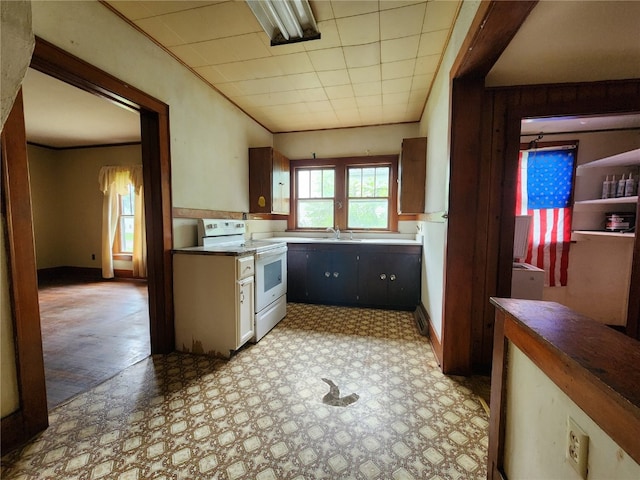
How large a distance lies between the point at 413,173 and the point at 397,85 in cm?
97

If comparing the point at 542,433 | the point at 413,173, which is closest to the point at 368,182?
the point at 413,173

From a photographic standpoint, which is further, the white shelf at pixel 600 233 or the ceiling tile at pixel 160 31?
the white shelf at pixel 600 233

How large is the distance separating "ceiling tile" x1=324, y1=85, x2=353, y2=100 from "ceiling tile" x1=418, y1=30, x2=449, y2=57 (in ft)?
2.74

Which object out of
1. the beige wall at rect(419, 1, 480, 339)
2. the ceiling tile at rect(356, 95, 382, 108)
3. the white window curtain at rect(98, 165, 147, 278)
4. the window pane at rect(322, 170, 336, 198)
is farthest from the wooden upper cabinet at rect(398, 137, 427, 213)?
the white window curtain at rect(98, 165, 147, 278)

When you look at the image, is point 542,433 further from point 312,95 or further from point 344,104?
point 344,104

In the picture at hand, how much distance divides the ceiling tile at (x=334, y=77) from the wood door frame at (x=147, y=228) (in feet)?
4.86

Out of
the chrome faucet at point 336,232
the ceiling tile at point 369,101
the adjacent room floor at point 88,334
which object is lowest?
the adjacent room floor at point 88,334

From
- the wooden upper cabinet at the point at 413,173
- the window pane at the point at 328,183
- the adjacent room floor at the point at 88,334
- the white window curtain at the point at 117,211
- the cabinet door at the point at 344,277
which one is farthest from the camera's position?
the white window curtain at the point at 117,211

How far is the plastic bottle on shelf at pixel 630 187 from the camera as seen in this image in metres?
2.63

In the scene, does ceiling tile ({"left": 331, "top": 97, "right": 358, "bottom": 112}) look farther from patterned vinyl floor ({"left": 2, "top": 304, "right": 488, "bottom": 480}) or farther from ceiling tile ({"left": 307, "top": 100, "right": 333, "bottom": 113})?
patterned vinyl floor ({"left": 2, "top": 304, "right": 488, "bottom": 480})

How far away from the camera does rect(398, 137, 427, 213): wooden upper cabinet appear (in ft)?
10.5

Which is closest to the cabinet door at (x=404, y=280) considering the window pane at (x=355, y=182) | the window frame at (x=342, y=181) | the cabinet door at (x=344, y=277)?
the cabinet door at (x=344, y=277)

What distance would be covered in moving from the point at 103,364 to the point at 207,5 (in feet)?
9.10

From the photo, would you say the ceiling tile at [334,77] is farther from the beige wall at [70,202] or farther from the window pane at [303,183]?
the beige wall at [70,202]
